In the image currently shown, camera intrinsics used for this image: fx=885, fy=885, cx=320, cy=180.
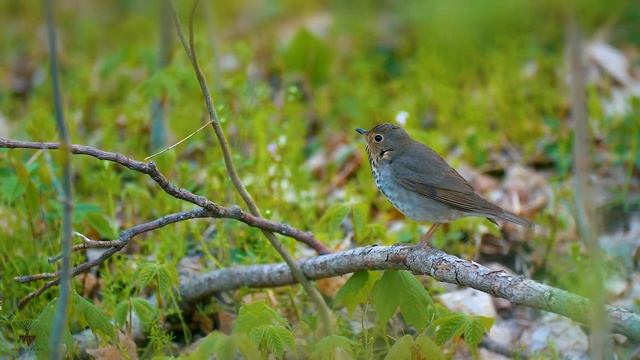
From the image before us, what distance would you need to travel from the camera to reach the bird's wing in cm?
419

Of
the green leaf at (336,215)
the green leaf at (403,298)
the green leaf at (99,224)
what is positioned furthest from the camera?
the green leaf at (99,224)

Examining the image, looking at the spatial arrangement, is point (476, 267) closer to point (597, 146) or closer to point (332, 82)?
point (597, 146)

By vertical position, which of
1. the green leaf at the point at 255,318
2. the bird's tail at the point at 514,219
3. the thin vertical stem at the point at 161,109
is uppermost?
the thin vertical stem at the point at 161,109

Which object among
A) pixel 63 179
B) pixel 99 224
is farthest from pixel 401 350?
pixel 99 224

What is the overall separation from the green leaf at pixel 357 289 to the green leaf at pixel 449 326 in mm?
414

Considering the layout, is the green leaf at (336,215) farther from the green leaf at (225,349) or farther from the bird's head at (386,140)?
the green leaf at (225,349)

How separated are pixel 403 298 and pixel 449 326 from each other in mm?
227

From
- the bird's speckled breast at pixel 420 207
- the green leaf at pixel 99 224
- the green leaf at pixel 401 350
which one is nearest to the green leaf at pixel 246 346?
the green leaf at pixel 401 350

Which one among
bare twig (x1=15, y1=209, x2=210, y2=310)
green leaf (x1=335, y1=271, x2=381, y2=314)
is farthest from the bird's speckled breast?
bare twig (x1=15, y1=209, x2=210, y2=310)

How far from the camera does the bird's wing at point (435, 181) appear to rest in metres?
4.19

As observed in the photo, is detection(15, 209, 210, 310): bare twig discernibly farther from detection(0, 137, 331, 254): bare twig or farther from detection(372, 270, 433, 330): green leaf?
detection(372, 270, 433, 330): green leaf

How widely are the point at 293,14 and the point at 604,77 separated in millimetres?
3158

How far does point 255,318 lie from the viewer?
338 cm

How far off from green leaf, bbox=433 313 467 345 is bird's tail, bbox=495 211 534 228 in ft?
2.21
